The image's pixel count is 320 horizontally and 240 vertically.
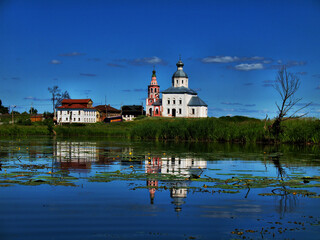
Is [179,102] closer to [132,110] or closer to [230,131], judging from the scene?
[132,110]

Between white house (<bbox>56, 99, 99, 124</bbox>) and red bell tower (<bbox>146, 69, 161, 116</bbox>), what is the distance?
53.2ft

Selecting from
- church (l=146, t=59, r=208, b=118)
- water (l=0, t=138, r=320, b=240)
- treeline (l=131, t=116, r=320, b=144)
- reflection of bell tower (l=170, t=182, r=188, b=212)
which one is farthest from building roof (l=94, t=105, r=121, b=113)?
reflection of bell tower (l=170, t=182, r=188, b=212)

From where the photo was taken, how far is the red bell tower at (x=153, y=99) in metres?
114

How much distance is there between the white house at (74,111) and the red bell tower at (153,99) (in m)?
16.2

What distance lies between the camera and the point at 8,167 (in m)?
14.6

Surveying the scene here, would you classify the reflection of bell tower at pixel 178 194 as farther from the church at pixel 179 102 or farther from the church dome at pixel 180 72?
the church dome at pixel 180 72

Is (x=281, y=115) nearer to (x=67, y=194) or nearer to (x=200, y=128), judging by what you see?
(x=200, y=128)

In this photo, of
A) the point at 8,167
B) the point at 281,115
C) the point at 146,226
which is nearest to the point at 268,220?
the point at 146,226

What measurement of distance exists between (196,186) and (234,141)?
27.6m

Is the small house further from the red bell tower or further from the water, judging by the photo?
the water

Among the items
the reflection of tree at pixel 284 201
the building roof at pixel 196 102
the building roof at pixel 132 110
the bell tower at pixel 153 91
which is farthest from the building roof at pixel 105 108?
the reflection of tree at pixel 284 201

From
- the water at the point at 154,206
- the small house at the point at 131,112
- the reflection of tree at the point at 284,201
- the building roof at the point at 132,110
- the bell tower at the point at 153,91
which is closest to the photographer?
the water at the point at 154,206

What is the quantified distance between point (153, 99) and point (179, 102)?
35.8 ft

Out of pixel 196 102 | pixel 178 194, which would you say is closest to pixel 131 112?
pixel 196 102
